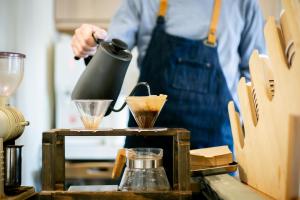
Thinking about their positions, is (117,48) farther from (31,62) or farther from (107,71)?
(31,62)

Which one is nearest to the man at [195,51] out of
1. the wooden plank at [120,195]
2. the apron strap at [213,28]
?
the apron strap at [213,28]

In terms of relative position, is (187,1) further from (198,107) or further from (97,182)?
(97,182)

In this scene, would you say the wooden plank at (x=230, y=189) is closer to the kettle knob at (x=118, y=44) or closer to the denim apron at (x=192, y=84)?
the kettle knob at (x=118, y=44)

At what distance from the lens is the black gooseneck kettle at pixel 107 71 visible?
106 cm

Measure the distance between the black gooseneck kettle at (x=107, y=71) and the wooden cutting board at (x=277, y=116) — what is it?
0.33 metres

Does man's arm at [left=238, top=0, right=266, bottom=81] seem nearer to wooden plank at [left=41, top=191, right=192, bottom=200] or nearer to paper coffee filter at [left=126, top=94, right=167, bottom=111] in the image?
paper coffee filter at [left=126, top=94, right=167, bottom=111]

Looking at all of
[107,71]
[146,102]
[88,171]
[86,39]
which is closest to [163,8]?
[86,39]

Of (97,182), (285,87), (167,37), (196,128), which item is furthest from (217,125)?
(97,182)

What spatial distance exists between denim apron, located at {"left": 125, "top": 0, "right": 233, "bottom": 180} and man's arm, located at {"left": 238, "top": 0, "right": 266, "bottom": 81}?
0.36 feet

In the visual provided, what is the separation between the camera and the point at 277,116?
2.52 feet

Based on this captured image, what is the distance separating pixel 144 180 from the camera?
850mm

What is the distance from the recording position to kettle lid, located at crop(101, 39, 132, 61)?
3.48 ft

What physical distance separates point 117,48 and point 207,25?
0.58 metres

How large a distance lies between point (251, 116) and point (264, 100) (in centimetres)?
11
